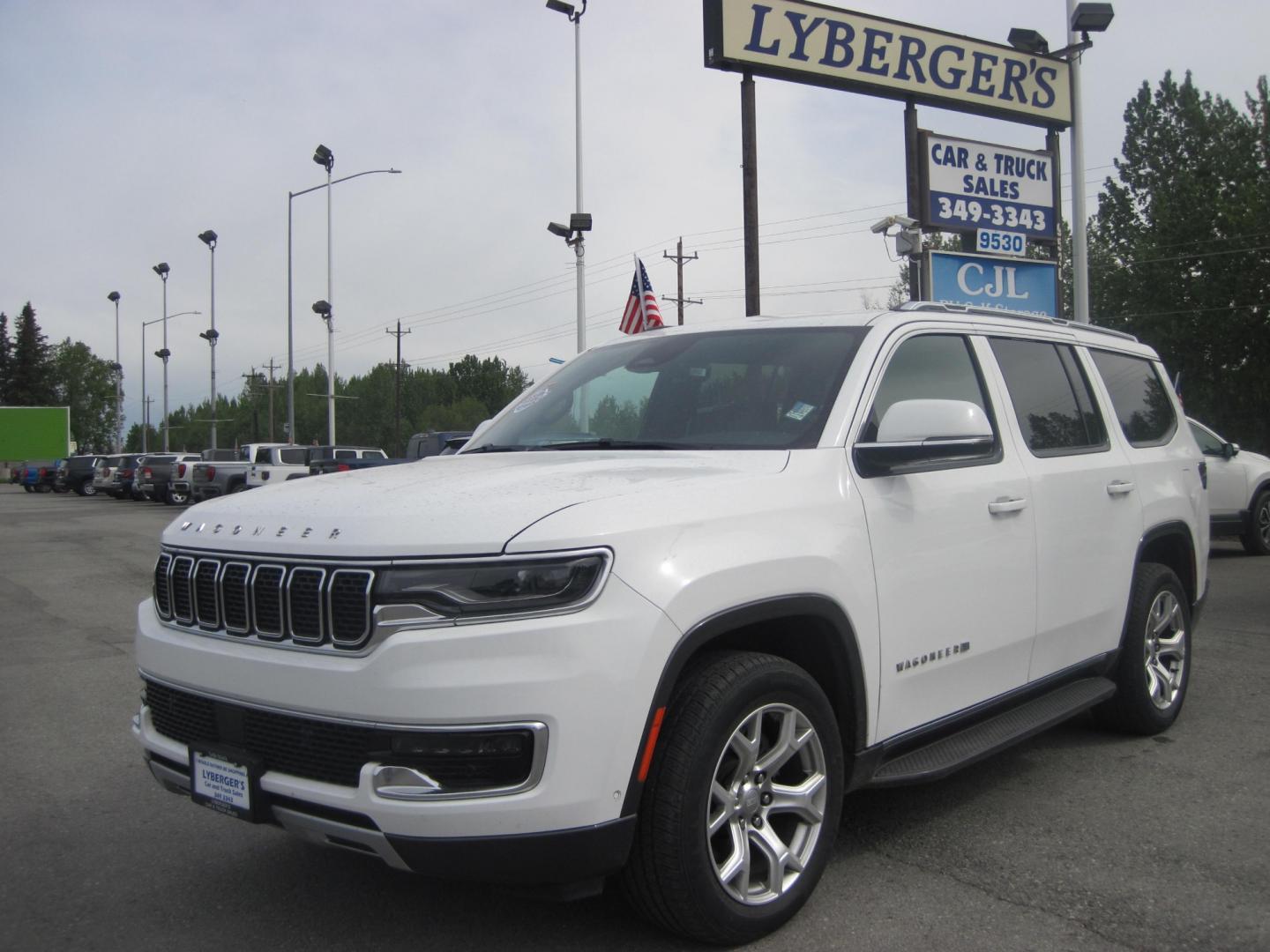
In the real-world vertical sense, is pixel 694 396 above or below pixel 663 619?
above

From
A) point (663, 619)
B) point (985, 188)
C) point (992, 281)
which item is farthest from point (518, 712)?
point (985, 188)

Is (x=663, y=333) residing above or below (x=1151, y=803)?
above

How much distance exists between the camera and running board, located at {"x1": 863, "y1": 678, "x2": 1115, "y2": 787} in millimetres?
3666

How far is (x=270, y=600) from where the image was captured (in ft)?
9.87

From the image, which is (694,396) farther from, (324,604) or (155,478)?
(155,478)

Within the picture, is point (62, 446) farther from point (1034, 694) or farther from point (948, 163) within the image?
point (1034, 694)

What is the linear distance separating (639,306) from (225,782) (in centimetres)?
1144

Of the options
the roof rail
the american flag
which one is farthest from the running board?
the american flag

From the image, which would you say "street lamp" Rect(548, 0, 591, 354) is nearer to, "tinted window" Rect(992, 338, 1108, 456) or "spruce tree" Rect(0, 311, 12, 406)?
"tinted window" Rect(992, 338, 1108, 456)

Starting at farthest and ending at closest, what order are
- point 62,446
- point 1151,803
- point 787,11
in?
point 62,446, point 787,11, point 1151,803

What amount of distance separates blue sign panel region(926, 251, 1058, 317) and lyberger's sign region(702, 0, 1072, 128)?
269 cm

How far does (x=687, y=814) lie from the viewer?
288cm

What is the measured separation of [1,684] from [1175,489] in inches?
274

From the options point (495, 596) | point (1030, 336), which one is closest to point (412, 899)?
point (495, 596)
